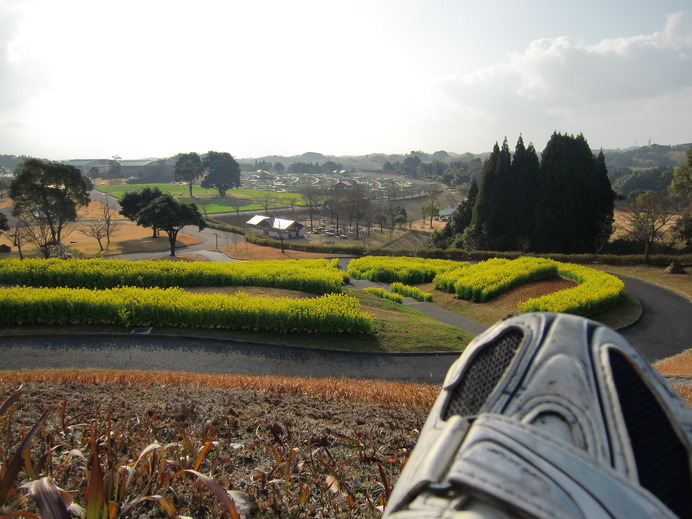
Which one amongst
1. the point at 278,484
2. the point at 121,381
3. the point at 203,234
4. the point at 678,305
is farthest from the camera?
the point at 203,234

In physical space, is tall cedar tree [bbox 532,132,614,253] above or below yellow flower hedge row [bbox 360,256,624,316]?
above

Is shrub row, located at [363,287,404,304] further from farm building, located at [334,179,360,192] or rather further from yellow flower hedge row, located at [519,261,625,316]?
farm building, located at [334,179,360,192]

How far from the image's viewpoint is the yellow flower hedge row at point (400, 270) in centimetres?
2498

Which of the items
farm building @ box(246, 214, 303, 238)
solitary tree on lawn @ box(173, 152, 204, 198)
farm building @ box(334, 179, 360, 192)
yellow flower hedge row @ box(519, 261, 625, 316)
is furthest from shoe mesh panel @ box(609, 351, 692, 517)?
solitary tree on lawn @ box(173, 152, 204, 198)

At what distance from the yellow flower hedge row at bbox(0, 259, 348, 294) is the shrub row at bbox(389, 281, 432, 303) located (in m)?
4.31

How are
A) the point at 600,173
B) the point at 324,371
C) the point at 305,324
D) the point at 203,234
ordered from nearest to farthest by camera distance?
the point at 324,371
the point at 305,324
the point at 600,173
the point at 203,234

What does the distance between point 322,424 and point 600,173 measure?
36384mm

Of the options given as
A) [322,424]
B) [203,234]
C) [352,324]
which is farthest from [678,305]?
[203,234]

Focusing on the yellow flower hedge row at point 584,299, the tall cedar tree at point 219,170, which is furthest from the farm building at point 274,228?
the yellow flower hedge row at point 584,299

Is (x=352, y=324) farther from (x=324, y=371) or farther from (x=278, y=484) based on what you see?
(x=278, y=484)

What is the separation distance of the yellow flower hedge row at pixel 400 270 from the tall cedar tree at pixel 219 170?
65.9 m

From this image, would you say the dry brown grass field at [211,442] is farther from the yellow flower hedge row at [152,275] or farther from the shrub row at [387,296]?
the shrub row at [387,296]

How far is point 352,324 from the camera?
1325 cm

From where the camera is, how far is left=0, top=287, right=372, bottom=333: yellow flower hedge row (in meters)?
12.8
